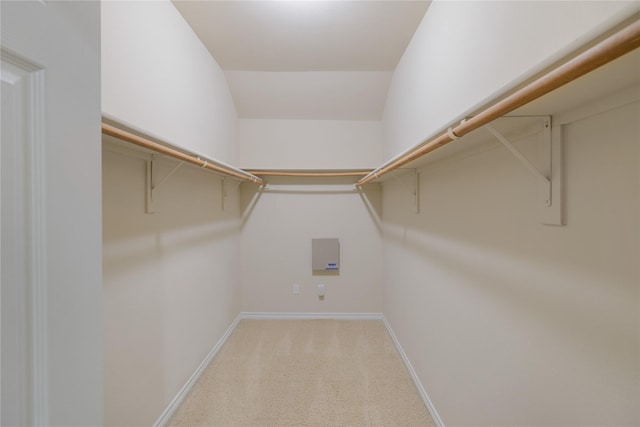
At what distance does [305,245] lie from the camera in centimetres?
317

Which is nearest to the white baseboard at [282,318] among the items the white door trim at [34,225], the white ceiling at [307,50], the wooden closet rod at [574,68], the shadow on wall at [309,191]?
the shadow on wall at [309,191]

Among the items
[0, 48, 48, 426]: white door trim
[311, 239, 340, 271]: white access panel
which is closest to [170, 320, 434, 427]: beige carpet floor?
[311, 239, 340, 271]: white access panel

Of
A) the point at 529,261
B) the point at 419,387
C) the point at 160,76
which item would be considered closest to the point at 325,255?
the point at 419,387

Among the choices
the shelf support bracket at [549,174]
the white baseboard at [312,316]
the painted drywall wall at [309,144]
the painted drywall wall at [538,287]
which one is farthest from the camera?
the white baseboard at [312,316]

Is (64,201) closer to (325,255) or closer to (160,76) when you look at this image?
(160,76)

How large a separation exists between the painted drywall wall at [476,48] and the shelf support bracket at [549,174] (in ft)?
0.64

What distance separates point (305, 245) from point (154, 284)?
186 centimetres

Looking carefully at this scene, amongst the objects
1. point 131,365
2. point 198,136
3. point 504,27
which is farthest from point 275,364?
point 504,27

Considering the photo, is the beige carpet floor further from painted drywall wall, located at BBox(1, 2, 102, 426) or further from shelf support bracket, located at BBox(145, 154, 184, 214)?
painted drywall wall, located at BBox(1, 2, 102, 426)

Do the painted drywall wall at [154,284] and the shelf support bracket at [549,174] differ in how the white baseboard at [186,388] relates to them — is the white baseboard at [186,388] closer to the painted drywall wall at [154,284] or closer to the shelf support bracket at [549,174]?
the painted drywall wall at [154,284]

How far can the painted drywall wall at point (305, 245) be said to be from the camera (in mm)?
3152

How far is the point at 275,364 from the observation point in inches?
85.6

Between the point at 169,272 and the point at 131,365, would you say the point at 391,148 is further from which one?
the point at 131,365

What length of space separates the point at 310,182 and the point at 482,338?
2369 mm
